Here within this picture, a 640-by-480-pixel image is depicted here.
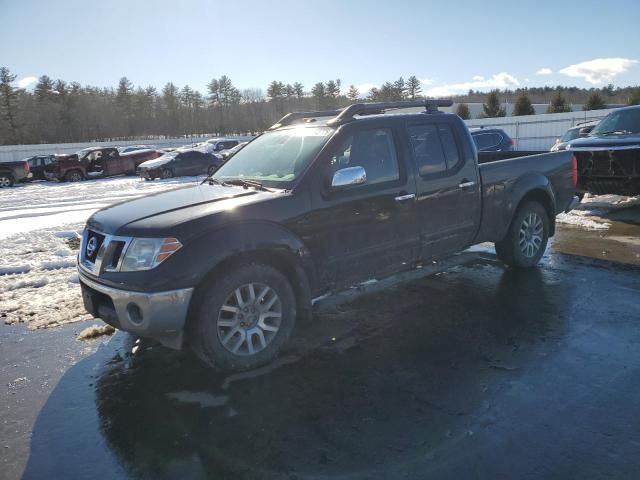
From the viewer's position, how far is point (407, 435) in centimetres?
294

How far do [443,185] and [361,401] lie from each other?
2.55 meters

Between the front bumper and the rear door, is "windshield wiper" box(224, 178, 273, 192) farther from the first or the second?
the rear door

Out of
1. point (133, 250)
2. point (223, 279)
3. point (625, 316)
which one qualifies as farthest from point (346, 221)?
point (625, 316)

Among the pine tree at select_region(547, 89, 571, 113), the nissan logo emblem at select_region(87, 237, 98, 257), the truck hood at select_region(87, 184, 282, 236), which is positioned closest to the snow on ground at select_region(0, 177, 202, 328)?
the nissan logo emblem at select_region(87, 237, 98, 257)

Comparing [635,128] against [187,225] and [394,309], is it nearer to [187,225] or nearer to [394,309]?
[394,309]

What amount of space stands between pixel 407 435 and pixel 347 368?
96cm

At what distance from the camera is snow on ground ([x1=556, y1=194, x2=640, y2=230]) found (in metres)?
Result: 9.12

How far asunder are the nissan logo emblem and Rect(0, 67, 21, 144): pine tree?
239ft

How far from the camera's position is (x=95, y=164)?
26.1m

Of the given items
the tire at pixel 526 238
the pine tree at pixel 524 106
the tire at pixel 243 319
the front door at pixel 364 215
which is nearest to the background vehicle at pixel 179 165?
the tire at pixel 526 238

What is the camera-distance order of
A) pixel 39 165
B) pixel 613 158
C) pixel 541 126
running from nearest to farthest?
pixel 613 158
pixel 39 165
pixel 541 126

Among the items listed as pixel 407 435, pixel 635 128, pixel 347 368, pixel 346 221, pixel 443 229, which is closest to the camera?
pixel 407 435

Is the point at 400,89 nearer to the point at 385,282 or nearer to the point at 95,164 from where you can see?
the point at 95,164

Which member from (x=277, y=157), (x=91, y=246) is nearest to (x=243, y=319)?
(x=91, y=246)
